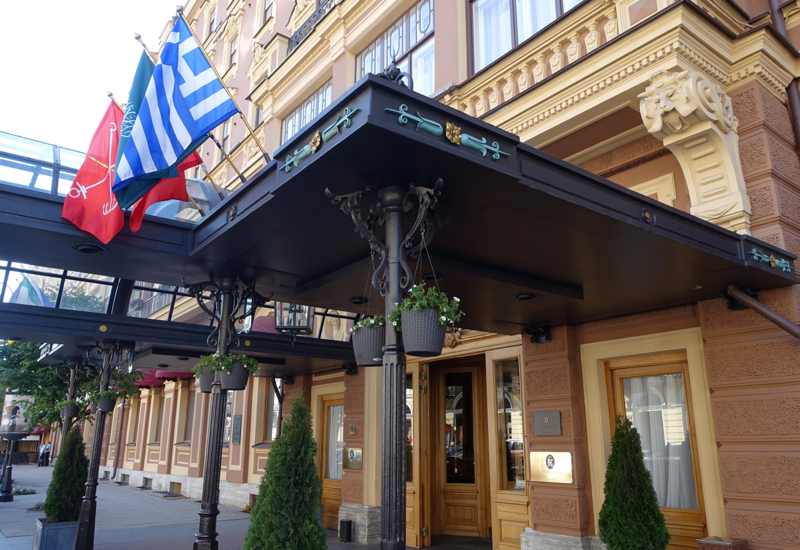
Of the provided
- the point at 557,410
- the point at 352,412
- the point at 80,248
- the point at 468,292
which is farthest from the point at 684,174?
the point at 352,412

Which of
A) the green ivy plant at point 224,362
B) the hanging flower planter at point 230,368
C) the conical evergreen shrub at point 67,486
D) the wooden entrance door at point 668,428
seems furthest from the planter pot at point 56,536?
the wooden entrance door at point 668,428

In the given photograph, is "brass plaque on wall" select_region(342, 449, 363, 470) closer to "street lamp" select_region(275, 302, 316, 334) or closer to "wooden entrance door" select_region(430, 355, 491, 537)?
"wooden entrance door" select_region(430, 355, 491, 537)

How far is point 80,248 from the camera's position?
6020mm

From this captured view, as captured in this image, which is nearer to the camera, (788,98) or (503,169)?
(503,169)

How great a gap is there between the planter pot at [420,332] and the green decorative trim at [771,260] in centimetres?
375

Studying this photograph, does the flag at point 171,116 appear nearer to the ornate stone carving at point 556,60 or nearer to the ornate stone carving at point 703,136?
the ornate stone carving at point 556,60

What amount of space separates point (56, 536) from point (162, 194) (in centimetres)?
619

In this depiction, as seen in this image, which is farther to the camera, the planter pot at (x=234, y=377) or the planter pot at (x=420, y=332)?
the planter pot at (x=234, y=377)

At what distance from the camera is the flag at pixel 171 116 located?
6.05 m

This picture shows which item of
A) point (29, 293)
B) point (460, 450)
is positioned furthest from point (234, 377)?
point (29, 293)

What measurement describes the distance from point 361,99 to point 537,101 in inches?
194

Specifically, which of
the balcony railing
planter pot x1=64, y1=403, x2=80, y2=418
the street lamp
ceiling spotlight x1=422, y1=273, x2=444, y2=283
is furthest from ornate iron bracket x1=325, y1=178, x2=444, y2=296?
planter pot x1=64, y1=403, x2=80, y2=418

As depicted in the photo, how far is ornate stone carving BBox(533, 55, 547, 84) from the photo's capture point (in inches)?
323

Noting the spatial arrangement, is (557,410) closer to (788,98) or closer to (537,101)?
(537,101)
